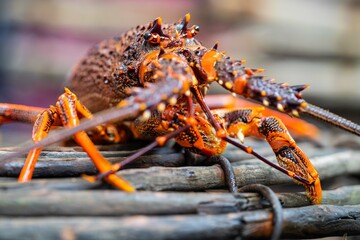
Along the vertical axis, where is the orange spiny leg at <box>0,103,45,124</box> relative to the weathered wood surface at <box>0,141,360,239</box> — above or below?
above

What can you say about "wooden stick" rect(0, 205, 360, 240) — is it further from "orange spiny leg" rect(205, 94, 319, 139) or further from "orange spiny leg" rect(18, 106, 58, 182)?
"orange spiny leg" rect(205, 94, 319, 139)

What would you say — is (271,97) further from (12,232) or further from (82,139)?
(12,232)

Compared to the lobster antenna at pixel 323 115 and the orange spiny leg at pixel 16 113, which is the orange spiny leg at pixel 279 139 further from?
the orange spiny leg at pixel 16 113

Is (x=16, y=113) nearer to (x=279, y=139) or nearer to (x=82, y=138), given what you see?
(x=82, y=138)

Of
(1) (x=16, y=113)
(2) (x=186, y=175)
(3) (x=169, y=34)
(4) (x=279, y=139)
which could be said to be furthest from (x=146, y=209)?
(1) (x=16, y=113)

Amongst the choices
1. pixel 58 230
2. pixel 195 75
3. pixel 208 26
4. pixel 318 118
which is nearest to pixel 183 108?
pixel 195 75

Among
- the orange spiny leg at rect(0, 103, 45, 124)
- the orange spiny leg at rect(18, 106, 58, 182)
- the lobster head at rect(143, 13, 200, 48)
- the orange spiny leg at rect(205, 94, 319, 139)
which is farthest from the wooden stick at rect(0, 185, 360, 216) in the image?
the orange spiny leg at rect(205, 94, 319, 139)
